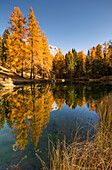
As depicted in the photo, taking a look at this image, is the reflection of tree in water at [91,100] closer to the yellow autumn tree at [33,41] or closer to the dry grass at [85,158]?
the dry grass at [85,158]

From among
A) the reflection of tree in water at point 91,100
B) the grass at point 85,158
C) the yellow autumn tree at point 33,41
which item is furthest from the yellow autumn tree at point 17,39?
the grass at point 85,158

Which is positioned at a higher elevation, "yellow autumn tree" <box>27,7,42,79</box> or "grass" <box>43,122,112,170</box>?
"yellow autumn tree" <box>27,7,42,79</box>

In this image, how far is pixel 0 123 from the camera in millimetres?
4461

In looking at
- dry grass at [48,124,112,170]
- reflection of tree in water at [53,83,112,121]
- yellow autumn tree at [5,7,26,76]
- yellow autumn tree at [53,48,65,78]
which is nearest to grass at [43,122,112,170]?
dry grass at [48,124,112,170]

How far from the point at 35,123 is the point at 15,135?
3.28 ft

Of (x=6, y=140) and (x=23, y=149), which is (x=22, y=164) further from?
(x=6, y=140)

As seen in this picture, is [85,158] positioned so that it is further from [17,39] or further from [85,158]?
[17,39]

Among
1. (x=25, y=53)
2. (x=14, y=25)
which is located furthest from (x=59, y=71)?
(x=14, y=25)

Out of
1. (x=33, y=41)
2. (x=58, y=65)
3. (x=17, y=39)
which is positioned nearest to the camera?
(x=17, y=39)

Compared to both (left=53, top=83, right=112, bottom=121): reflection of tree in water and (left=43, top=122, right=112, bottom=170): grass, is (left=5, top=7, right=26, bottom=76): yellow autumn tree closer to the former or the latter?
(left=53, top=83, right=112, bottom=121): reflection of tree in water

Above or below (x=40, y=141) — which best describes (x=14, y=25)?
above

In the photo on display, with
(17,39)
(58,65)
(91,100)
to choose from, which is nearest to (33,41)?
(17,39)

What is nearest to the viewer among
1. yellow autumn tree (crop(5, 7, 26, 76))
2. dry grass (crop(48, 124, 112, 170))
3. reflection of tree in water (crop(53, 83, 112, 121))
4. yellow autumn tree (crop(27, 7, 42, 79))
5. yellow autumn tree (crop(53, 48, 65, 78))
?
dry grass (crop(48, 124, 112, 170))

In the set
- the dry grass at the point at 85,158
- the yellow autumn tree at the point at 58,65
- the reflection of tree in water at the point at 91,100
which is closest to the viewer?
the dry grass at the point at 85,158
